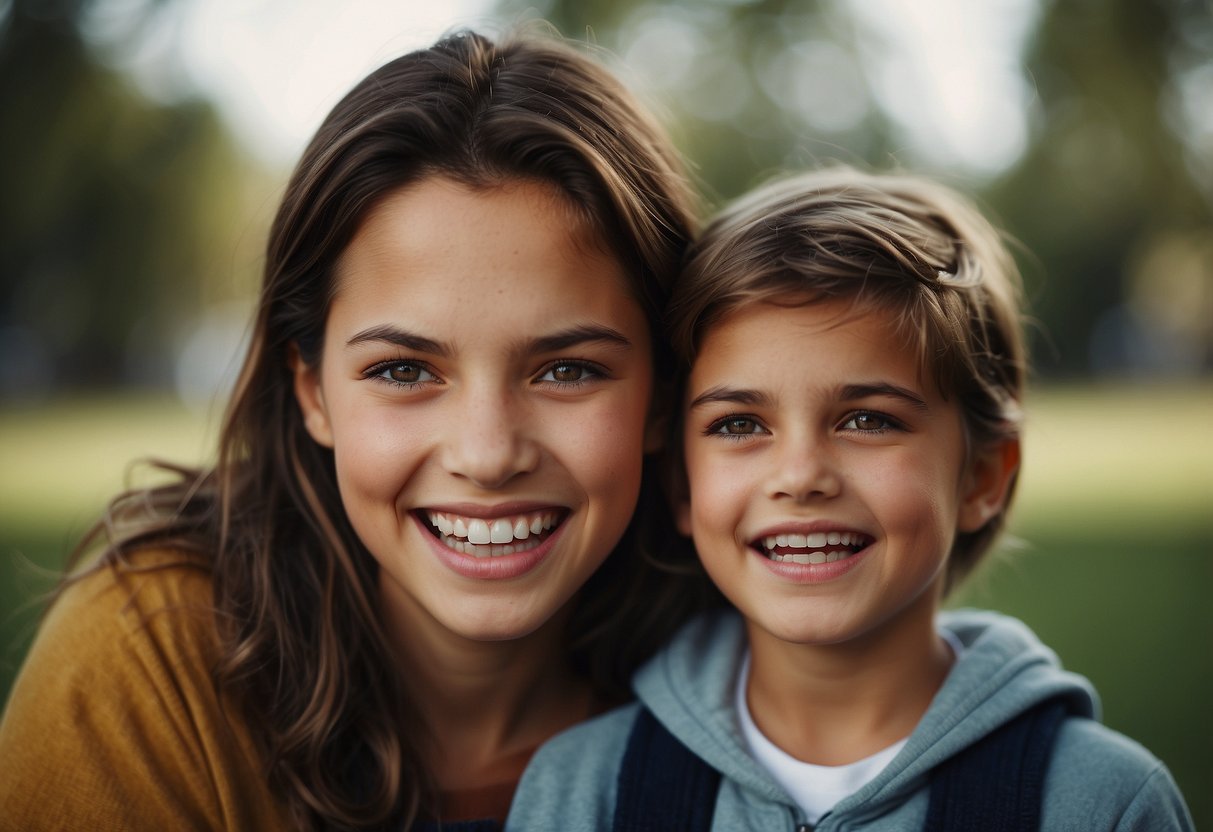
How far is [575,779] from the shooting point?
2311 millimetres

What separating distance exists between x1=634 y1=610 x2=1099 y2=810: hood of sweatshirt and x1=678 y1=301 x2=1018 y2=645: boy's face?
23cm

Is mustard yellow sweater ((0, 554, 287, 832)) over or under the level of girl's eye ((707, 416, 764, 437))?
under

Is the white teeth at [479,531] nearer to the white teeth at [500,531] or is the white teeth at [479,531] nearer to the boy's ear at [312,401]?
the white teeth at [500,531]

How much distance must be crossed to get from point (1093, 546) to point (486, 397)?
7516 mm

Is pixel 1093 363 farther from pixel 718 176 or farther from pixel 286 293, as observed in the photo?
pixel 286 293

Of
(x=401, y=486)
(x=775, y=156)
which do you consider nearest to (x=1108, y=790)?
(x=401, y=486)

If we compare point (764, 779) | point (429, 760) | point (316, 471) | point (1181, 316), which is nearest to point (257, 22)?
point (316, 471)

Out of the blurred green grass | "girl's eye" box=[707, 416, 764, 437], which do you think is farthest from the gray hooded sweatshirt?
"girl's eye" box=[707, 416, 764, 437]

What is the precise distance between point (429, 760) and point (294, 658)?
0.38m

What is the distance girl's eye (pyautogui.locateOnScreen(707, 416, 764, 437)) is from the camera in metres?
2.19

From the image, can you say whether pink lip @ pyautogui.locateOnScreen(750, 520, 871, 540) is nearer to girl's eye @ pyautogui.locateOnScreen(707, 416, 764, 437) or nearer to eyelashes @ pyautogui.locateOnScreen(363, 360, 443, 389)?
girl's eye @ pyautogui.locateOnScreen(707, 416, 764, 437)

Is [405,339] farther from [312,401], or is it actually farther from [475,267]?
[312,401]

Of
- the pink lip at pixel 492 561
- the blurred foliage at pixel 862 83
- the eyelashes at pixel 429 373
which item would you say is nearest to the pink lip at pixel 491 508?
the pink lip at pixel 492 561

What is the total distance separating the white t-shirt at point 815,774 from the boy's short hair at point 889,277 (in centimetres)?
55
